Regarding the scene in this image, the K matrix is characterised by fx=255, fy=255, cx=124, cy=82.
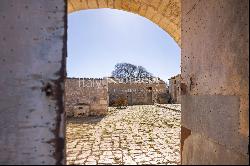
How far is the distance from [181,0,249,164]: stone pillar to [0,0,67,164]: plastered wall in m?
1.31

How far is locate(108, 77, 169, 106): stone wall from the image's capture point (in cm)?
3014

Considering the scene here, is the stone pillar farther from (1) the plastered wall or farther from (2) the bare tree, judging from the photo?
(2) the bare tree

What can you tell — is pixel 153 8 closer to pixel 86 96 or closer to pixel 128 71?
pixel 86 96

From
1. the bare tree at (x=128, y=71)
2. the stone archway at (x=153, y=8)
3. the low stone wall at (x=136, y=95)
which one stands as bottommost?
the low stone wall at (x=136, y=95)

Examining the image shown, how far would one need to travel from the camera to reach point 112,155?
5.14m

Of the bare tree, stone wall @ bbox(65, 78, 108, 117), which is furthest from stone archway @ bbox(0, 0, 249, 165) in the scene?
the bare tree

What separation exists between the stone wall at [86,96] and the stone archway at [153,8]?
10254mm

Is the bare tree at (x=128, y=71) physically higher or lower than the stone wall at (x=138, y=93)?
higher

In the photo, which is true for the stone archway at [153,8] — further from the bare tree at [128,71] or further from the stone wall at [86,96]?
the bare tree at [128,71]

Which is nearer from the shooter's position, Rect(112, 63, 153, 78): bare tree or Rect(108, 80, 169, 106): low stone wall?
Rect(108, 80, 169, 106): low stone wall

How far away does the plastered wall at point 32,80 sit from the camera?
1842 mm

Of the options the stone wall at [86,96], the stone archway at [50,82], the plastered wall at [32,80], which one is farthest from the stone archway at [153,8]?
the stone wall at [86,96]

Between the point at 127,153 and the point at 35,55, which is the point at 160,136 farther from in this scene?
the point at 35,55

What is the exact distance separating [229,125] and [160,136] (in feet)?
18.0
